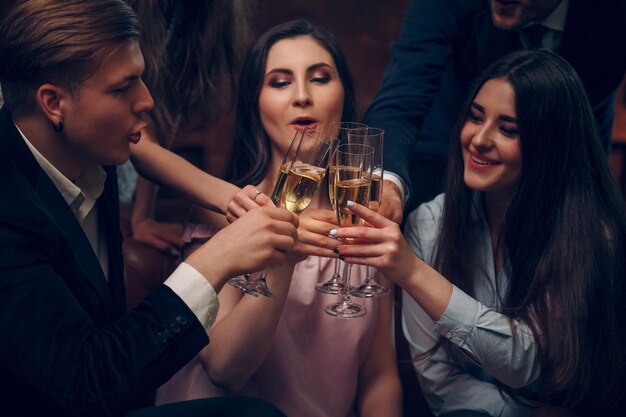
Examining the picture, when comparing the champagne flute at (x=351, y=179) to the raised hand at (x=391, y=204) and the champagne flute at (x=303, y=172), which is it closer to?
the champagne flute at (x=303, y=172)

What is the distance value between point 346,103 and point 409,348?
0.75m

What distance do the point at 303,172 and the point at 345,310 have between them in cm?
36

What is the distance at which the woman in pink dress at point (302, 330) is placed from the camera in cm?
209

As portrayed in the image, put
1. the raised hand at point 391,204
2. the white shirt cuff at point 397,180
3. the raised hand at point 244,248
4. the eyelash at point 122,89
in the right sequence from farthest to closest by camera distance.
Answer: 1. the white shirt cuff at point 397,180
2. the raised hand at point 391,204
3. the eyelash at point 122,89
4. the raised hand at point 244,248

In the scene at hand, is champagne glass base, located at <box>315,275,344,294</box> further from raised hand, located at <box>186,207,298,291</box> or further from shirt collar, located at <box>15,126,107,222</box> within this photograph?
shirt collar, located at <box>15,126,107,222</box>

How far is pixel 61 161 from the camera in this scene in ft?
5.46

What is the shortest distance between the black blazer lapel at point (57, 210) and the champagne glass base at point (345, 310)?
51 centimetres

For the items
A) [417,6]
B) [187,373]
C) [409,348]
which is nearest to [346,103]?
[417,6]

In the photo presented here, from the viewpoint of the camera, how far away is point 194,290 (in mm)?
1506

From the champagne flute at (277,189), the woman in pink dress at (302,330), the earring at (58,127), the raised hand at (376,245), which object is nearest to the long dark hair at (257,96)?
the woman in pink dress at (302,330)

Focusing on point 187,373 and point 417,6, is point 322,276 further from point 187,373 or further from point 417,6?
point 417,6

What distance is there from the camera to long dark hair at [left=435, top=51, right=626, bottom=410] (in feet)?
6.27

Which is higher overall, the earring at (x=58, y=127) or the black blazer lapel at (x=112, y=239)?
the earring at (x=58, y=127)

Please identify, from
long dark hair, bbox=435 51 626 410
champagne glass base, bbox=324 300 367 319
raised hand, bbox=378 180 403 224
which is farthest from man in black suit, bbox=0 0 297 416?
long dark hair, bbox=435 51 626 410
